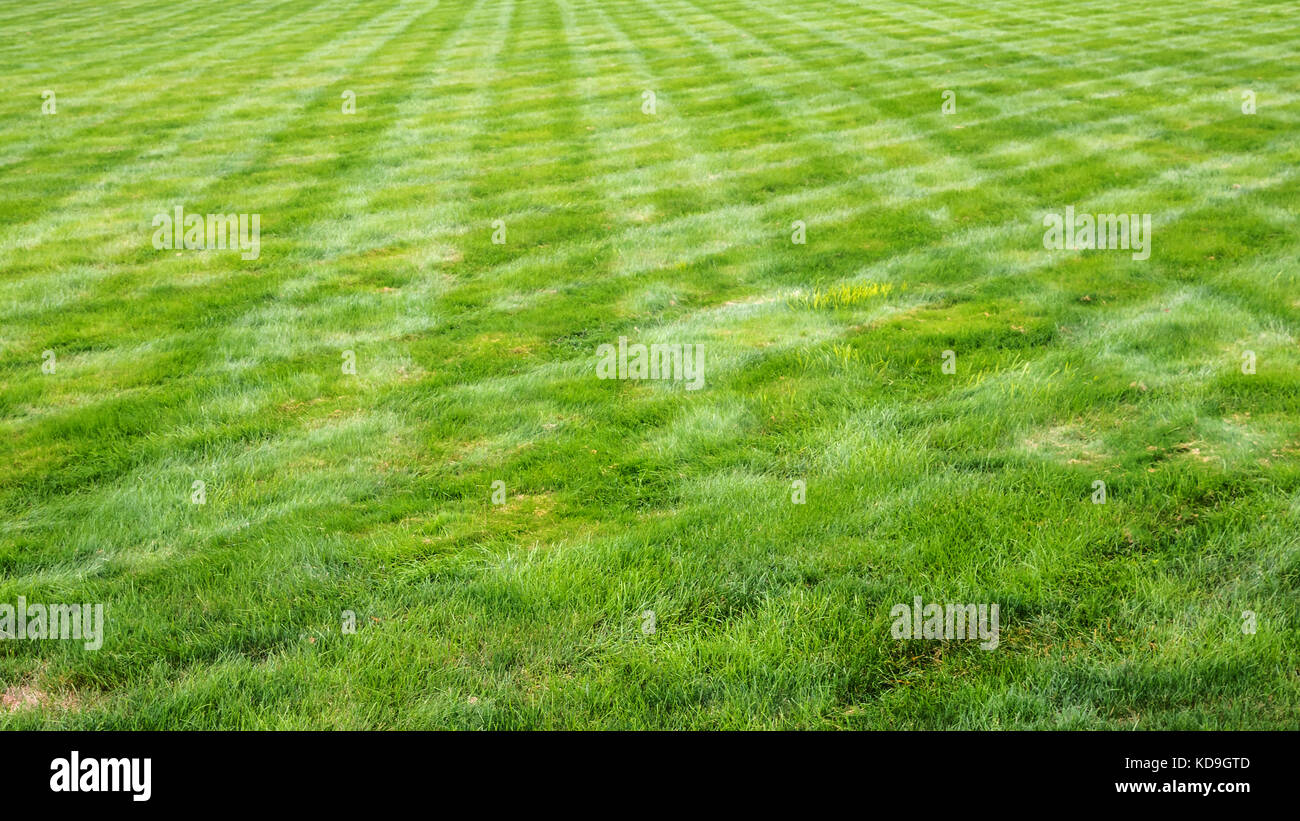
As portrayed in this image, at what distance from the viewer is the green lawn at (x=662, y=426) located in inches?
171

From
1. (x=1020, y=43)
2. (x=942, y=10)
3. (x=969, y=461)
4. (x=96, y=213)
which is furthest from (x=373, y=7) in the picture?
(x=969, y=461)

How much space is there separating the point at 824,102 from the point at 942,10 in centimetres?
1549

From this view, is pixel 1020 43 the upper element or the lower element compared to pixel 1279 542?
upper

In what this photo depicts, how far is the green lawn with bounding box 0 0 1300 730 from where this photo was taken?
4352mm

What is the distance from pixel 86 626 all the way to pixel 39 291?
6744 millimetres

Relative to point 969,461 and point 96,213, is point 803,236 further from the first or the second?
point 96,213

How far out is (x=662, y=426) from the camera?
22.5 feet
